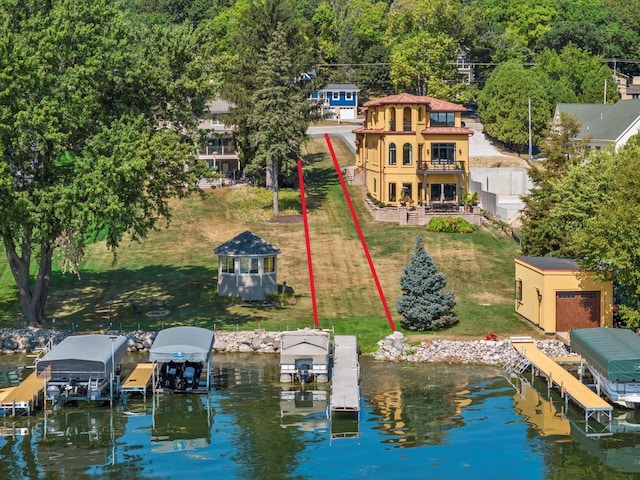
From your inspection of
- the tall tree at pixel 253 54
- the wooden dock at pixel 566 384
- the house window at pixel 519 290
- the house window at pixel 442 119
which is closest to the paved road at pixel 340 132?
the tall tree at pixel 253 54

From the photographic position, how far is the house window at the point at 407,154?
86750 mm

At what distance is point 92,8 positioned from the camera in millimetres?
55188

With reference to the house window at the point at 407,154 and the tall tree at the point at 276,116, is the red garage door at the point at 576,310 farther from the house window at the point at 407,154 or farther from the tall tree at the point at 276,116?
the tall tree at the point at 276,116

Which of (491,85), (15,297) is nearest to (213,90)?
(15,297)

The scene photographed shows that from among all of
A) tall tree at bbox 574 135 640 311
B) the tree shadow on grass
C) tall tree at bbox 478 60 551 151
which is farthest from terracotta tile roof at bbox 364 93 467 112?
tall tree at bbox 574 135 640 311

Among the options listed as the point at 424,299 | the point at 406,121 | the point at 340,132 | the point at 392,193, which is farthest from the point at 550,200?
the point at 340,132

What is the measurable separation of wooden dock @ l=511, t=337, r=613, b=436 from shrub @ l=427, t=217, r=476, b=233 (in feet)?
85.2

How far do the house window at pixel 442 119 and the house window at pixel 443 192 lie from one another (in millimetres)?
5315

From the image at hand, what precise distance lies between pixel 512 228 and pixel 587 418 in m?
36.3

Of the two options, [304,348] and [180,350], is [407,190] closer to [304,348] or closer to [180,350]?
[304,348]

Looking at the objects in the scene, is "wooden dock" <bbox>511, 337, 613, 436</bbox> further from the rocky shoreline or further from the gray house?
the gray house

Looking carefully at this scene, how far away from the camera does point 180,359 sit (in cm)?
4728

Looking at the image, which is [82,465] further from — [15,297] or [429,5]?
[429,5]

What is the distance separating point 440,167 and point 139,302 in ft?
107
